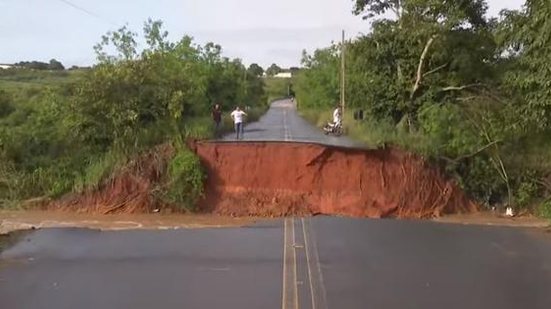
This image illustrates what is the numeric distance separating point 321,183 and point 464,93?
Answer: 8108mm

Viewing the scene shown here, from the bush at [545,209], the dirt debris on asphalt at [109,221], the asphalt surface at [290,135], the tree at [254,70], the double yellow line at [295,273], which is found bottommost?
the double yellow line at [295,273]

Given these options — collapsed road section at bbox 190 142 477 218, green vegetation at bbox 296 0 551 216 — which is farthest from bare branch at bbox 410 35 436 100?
collapsed road section at bbox 190 142 477 218

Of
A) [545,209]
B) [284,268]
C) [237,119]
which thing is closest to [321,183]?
[237,119]

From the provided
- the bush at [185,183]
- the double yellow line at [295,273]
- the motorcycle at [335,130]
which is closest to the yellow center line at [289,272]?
the double yellow line at [295,273]

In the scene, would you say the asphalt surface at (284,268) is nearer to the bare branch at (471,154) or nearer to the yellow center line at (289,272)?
the yellow center line at (289,272)

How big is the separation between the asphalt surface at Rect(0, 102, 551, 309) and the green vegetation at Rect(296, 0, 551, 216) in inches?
166

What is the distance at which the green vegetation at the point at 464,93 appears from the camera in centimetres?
2527

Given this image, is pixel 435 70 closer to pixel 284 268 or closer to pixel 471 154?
pixel 471 154

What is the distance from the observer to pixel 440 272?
18.4m

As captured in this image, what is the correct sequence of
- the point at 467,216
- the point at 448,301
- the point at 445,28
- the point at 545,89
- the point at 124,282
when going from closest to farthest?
the point at 448,301 → the point at 124,282 → the point at 545,89 → the point at 467,216 → the point at 445,28

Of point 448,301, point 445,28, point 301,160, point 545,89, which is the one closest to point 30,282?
point 448,301

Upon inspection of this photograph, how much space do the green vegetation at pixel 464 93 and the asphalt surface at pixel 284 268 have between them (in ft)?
13.8

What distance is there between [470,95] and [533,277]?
15596 mm

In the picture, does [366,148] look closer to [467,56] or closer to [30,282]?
[467,56]
